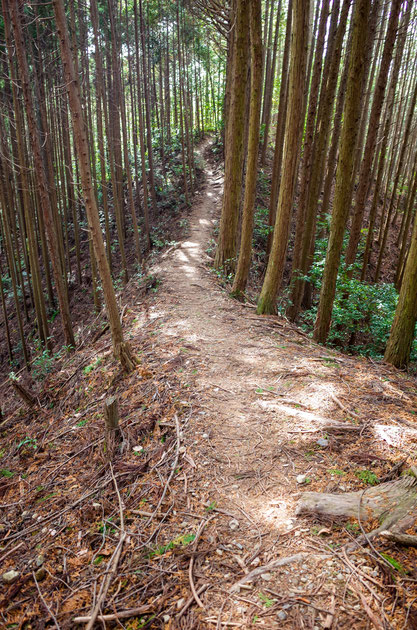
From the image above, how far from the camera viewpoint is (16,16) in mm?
6684

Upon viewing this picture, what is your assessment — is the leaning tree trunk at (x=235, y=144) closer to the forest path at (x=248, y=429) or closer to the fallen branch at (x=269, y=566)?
the forest path at (x=248, y=429)

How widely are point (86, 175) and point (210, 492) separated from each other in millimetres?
4141

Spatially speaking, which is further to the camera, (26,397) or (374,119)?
(374,119)

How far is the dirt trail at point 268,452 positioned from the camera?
204cm

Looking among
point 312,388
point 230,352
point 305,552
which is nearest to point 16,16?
point 230,352

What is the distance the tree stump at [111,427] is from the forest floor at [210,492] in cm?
10

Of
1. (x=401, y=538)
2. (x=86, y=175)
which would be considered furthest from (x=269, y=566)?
(x=86, y=175)

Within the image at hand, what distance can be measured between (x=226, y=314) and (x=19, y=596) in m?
5.52

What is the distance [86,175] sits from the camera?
4.87m

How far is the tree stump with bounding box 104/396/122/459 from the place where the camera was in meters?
3.84

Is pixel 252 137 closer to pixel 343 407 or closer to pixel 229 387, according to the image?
pixel 229 387

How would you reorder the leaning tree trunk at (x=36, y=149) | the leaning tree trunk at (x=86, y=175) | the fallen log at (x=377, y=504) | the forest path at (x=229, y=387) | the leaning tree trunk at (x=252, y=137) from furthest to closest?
the leaning tree trunk at (x=252, y=137) → the leaning tree trunk at (x=36, y=149) → the leaning tree trunk at (x=86, y=175) → the forest path at (x=229, y=387) → the fallen log at (x=377, y=504)

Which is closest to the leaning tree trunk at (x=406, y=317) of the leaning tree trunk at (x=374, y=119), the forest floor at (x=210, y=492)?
the forest floor at (x=210, y=492)

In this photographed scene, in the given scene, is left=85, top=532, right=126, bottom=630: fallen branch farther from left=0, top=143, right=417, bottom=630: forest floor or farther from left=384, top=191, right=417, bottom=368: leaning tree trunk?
left=384, top=191, right=417, bottom=368: leaning tree trunk
